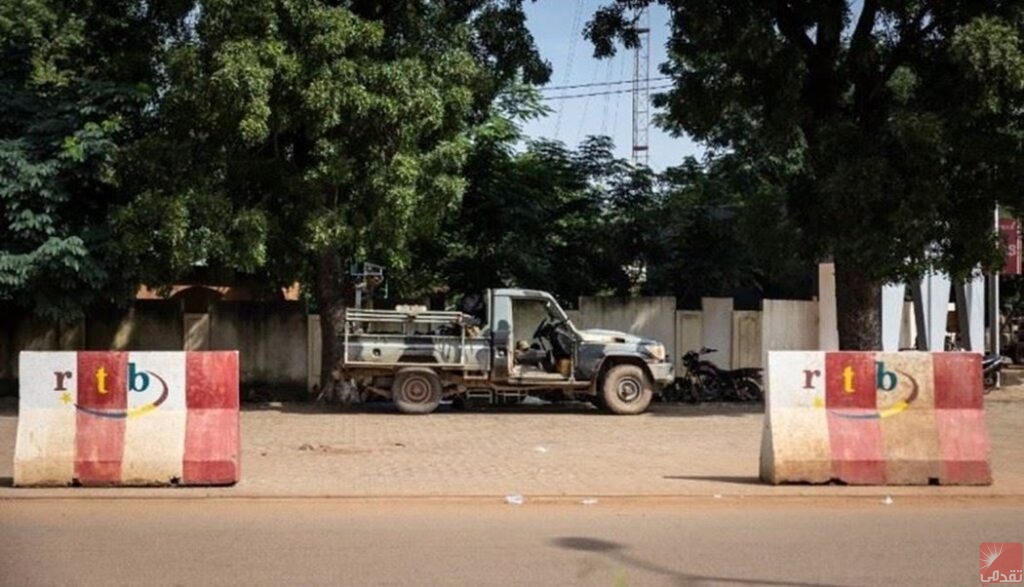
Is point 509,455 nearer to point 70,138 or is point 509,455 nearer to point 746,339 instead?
point 70,138

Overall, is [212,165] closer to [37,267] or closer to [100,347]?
[37,267]

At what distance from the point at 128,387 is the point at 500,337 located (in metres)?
8.22

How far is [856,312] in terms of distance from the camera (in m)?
18.5

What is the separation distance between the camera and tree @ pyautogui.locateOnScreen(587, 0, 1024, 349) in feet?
52.5

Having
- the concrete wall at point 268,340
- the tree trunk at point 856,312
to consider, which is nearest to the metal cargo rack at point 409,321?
the concrete wall at point 268,340

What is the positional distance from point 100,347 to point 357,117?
7.51 m

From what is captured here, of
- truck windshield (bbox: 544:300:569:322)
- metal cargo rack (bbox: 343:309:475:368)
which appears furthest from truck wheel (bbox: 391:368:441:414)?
truck windshield (bbox: 544:300:569:322)

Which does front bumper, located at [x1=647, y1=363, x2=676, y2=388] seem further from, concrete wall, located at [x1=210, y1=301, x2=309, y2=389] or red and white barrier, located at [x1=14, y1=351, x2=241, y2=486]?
red and white barrier, located at [x1=14, y1=351, x2=241, y2=486]

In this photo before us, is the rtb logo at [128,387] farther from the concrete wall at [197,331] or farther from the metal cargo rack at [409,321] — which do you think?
the concrete wall at [197,331]

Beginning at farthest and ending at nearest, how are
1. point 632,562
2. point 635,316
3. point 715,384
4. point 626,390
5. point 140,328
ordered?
point 635,316, point 715,384, point 140,328, point 626,390, point 632,562

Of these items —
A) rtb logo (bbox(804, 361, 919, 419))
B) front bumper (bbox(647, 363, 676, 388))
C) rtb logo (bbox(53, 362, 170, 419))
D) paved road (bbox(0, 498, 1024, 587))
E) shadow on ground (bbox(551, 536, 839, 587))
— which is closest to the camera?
shadow on ground (bbox(551, 536, 839, 587))

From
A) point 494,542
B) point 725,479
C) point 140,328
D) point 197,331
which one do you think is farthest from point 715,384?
point 494,542

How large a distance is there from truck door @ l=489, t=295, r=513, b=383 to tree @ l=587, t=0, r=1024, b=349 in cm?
481

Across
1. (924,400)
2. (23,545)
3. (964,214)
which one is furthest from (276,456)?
(964,214)
